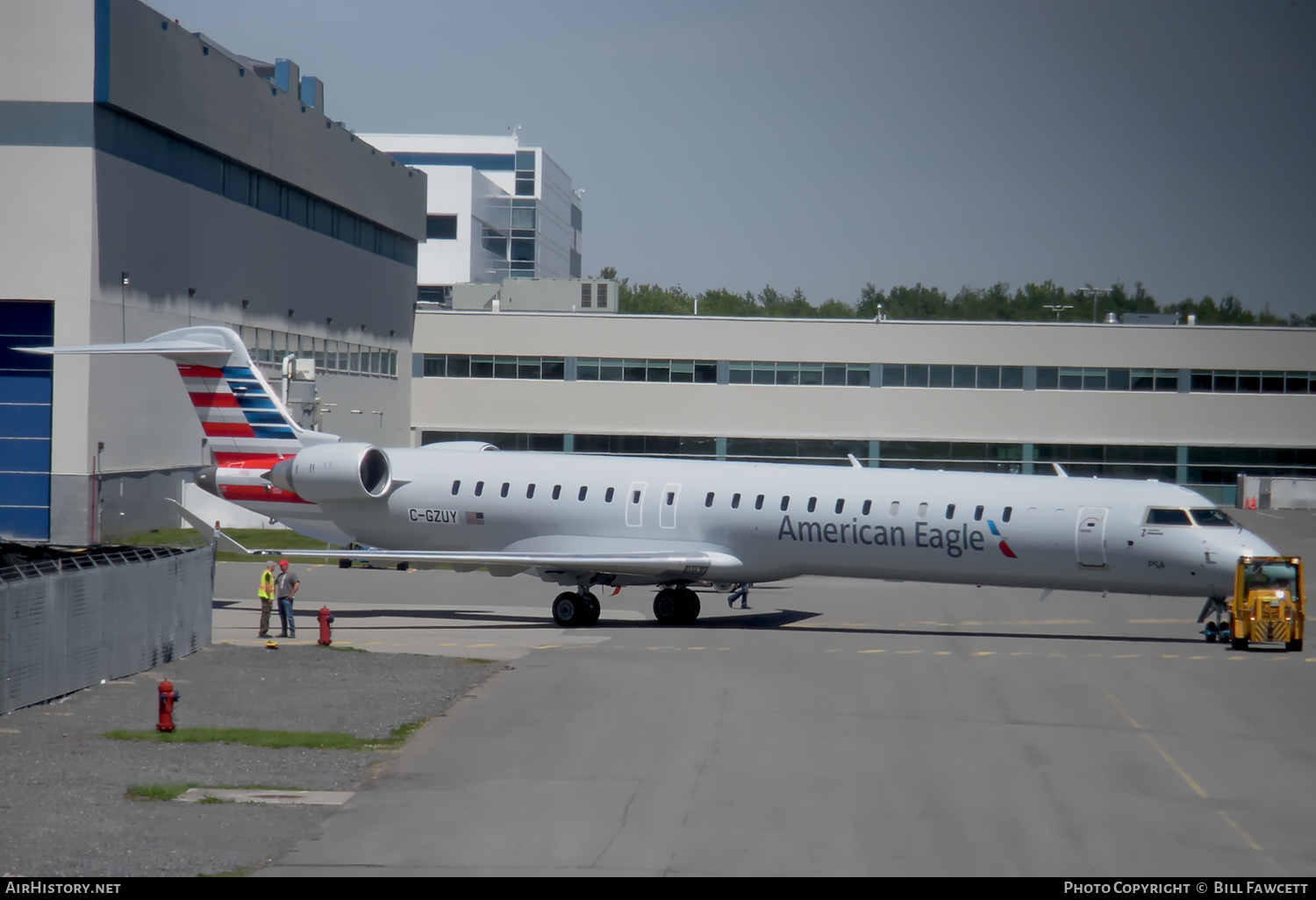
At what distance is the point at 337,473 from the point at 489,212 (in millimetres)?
90607

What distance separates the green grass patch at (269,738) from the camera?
639 inches

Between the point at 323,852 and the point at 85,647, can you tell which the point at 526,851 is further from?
the point at 85,647

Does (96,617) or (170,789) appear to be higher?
(96,617)

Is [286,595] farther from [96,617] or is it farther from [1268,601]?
[1268,601]

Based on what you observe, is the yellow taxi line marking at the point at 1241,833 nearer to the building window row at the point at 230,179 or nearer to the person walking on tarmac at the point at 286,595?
the person walking on tarmac at the point at 286,595

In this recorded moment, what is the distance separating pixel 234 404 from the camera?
31.8 meters

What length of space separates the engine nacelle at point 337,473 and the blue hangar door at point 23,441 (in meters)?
12.5

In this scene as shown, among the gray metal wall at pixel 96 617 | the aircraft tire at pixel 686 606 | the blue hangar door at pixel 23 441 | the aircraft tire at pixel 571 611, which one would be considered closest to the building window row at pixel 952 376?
the blue hangar door at pixel 23 441

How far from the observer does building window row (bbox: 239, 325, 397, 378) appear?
→ 49656mm

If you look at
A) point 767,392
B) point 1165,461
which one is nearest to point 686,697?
point 767,392

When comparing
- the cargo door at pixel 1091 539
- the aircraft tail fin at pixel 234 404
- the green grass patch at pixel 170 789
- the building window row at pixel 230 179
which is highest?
the building window row at pixel 230 179

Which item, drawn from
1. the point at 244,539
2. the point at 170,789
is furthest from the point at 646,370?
the point at 170,789

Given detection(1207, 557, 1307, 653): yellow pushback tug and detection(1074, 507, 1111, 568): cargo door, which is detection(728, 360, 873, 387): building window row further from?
detection(1207, 557, 1307, 653): yellow pushback tug
